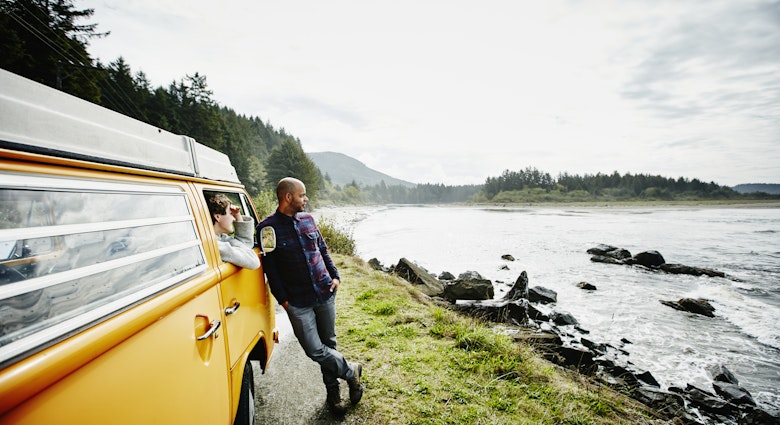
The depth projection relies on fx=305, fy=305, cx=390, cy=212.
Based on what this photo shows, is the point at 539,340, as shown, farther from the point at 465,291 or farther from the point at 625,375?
the point at 465,291

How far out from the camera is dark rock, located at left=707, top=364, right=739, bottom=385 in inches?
261

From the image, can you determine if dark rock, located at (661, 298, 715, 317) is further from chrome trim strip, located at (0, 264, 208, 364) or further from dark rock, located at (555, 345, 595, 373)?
chrome trim strip, located at (0, 264, 208, 364)

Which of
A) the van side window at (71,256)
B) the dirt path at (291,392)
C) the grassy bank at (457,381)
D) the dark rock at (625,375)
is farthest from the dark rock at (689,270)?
the van side window at (71,256)

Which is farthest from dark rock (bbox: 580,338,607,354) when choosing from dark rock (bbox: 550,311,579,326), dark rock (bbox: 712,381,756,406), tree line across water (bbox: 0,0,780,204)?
tree line across water (bbox: 0,0,780,204)

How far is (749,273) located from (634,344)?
13585 millimetres

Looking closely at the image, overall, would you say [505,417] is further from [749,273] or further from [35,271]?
[749,273]

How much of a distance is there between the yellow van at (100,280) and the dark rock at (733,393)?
29.7ft

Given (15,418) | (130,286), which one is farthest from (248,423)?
(15,418)

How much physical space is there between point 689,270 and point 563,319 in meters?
12.0

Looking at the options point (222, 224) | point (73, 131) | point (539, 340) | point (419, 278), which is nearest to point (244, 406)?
point (222, 224)

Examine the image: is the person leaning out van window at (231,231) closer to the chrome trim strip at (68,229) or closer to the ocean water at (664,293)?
the chrome trim strip at (68,229)

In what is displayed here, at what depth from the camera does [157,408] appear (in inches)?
54.4

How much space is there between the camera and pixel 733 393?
6109 millimetres

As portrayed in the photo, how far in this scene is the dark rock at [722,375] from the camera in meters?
6.64
